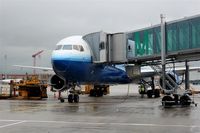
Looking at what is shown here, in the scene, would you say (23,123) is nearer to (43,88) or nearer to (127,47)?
(127,47)

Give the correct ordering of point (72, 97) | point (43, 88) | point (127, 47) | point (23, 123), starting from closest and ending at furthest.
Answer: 1. point (23, 123)
2. point (127, 47)
3. point (72, 97)
4. point (43, 88)

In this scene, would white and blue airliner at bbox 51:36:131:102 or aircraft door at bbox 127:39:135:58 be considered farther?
white and blue airliner at bbox 51:36:131:102

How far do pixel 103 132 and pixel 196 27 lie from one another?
10677mm

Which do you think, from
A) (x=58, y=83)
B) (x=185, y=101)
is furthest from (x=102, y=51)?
(x=185, y=101)

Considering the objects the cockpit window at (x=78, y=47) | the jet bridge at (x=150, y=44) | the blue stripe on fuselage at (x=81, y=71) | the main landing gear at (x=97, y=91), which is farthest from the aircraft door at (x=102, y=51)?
the main landing gear at (x=97, y=91)

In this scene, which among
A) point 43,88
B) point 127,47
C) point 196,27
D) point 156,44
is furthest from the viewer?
point 43,88

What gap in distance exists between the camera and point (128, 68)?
25.8 metres

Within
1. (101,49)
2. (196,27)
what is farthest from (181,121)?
(101,49)

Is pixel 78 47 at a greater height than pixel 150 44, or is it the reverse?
pixel 78 47

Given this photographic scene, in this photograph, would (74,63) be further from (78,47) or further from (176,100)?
(176,100)

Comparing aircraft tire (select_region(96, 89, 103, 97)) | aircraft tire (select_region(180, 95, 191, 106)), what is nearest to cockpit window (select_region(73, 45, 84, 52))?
aircraft tire (select_region(180, 95, 191, 106))

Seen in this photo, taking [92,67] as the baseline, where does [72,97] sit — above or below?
below

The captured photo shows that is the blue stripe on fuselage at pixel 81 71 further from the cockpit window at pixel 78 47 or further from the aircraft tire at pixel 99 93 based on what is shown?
Answer: the aircraft tire at pixel 99 93

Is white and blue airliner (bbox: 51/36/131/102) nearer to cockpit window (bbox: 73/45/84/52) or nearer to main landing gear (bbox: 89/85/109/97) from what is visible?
cockpit window (bbox: 73/45/84/52)
